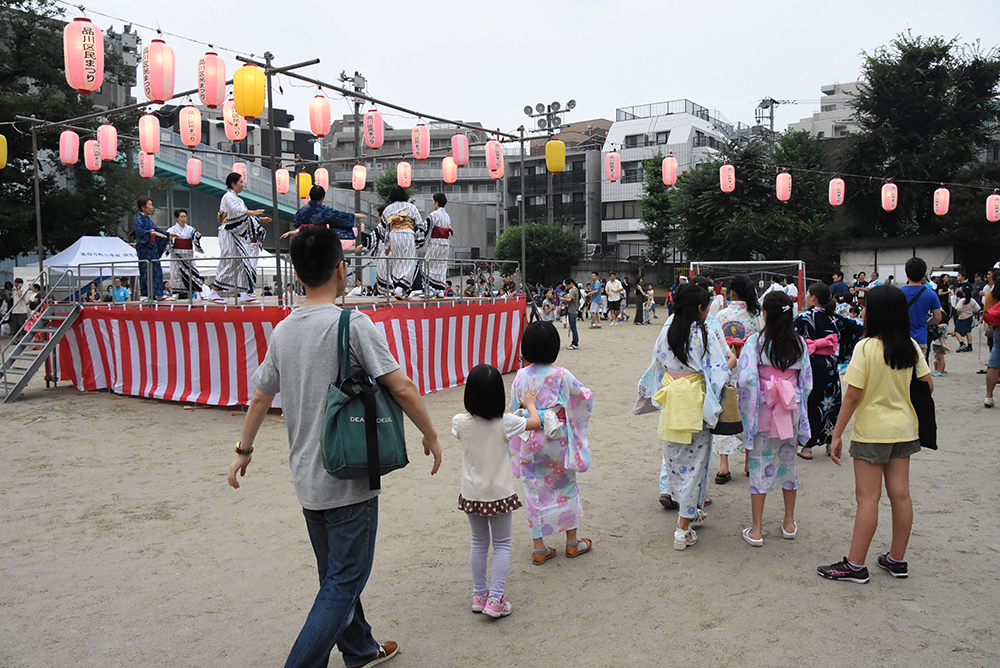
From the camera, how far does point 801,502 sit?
5160 millimetres

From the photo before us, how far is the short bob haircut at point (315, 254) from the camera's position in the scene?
8.75ft

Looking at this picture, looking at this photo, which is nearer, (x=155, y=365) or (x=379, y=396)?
(x=379, y=396)

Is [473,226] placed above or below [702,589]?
above

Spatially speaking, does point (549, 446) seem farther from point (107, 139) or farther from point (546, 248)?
point (546, 248)

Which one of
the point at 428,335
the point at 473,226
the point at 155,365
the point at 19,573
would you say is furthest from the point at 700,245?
the point at 19,573

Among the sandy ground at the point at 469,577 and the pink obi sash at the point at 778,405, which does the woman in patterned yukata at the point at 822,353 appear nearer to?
the sandy ground at the point at 469,577

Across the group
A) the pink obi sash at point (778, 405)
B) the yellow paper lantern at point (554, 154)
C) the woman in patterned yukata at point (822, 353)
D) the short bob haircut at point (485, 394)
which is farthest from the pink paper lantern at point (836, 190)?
the short bob haircut at point (485, 394)

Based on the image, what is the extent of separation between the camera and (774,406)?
4.32m

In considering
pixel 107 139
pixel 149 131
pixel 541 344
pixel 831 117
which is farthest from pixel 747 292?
pixel 831 117

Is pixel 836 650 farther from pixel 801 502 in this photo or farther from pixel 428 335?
pixel 428 335

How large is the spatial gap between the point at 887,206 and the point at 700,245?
897 centimetres

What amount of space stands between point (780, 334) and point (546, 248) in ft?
115

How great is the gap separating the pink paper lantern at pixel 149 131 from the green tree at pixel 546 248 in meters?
25.9

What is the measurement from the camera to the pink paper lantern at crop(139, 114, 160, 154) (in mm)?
13523
